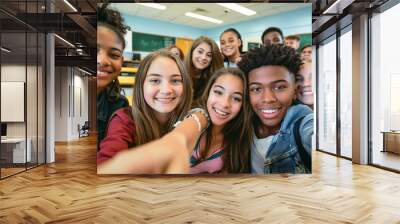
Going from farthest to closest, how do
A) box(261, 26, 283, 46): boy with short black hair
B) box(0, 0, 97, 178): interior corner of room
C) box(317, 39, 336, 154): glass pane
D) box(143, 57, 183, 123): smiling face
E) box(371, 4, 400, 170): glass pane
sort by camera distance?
box(317, 39, 336, 154): glass pane → box(371, 4, 400, 170): glass pane → box(0, 0, 97, 178): interior corner of room → box(261, 26, 283, 46): boy with short black hair → box(143, 57, 183, 123): smiling face

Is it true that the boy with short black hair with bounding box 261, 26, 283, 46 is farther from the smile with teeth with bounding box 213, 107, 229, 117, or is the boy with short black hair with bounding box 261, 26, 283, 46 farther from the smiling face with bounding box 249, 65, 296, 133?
the smile with teeth with bounding box 213, 107, 229, 117

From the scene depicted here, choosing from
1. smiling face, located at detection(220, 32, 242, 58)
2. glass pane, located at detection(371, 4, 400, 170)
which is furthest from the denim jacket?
glass pane, located at detection(371, 4, 400, 170)

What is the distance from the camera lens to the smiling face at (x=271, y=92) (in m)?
6.13

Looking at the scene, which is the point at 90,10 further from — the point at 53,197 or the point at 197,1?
the point at 53,197

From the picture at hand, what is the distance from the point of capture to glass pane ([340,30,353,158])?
8727mm

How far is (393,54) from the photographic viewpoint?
7.09m

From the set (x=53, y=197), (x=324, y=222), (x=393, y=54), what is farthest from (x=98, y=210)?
(x=393, y=54)

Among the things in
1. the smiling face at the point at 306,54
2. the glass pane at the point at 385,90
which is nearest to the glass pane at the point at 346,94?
the glass pane at the point at 385,90

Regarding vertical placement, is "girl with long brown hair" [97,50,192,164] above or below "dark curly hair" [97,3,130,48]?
below

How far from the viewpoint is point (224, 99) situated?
6.16 meters

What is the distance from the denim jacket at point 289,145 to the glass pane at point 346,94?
2951 mm

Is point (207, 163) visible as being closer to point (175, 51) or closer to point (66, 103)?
point (175, 51)

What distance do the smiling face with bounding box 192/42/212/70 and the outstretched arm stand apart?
0.80 meters

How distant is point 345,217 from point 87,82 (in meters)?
17.1
